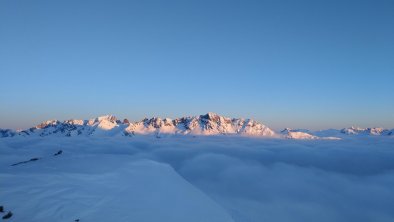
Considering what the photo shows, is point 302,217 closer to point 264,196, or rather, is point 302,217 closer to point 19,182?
point 264,196

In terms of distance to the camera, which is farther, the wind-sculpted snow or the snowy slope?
the wind-sculpted snow

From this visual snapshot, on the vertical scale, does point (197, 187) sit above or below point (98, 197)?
below

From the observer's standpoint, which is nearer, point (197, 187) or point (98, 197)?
point (98, 197)

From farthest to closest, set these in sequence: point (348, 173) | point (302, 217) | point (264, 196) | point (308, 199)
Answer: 1. point (348, 173)
2. point (308, 199)
3. point (264, 196)
4. point (302, 217)

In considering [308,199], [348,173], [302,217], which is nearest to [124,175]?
[302,217]

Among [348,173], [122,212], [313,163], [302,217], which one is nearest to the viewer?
[122,212]

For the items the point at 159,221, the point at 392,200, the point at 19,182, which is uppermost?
the point at 19,182

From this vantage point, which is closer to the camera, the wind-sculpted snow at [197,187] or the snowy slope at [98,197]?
the snowy slope at [98,197]

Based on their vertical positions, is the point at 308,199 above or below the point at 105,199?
below
